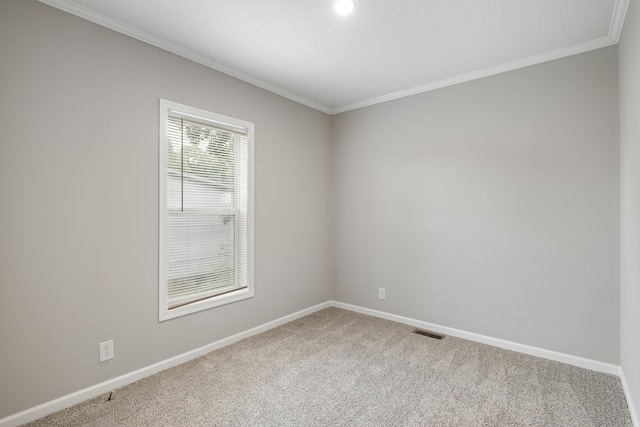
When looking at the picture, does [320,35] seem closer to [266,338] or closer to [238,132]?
[238,132]

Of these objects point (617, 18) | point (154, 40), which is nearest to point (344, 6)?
point (154, 40)

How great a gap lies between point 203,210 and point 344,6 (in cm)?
192

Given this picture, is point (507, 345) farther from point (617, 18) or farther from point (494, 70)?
point (617, 18)

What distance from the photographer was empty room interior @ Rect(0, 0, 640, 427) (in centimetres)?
196

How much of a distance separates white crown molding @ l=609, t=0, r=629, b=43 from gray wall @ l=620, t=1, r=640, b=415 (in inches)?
1.5

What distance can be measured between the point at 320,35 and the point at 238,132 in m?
1.19

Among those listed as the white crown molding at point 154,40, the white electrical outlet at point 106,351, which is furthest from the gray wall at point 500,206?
the white electrical outlet at point 106,351

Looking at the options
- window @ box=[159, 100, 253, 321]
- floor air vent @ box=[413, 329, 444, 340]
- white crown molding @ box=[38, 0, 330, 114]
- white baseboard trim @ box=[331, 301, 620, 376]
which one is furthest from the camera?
floor air vent @ box=[413, 329, 444, 340]

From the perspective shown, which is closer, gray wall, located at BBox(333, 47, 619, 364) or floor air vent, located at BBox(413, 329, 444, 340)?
gray wall, located at BBox(333, 47, 619, 364)

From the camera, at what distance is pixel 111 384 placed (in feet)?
7.32

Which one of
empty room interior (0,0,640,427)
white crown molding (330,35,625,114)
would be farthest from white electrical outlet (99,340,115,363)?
white crown molding (330,35,625,114)

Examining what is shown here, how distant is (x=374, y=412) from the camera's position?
78.5 inches

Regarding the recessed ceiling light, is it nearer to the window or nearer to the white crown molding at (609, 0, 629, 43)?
the window

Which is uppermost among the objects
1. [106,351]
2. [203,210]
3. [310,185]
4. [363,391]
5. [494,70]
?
[494,70]
